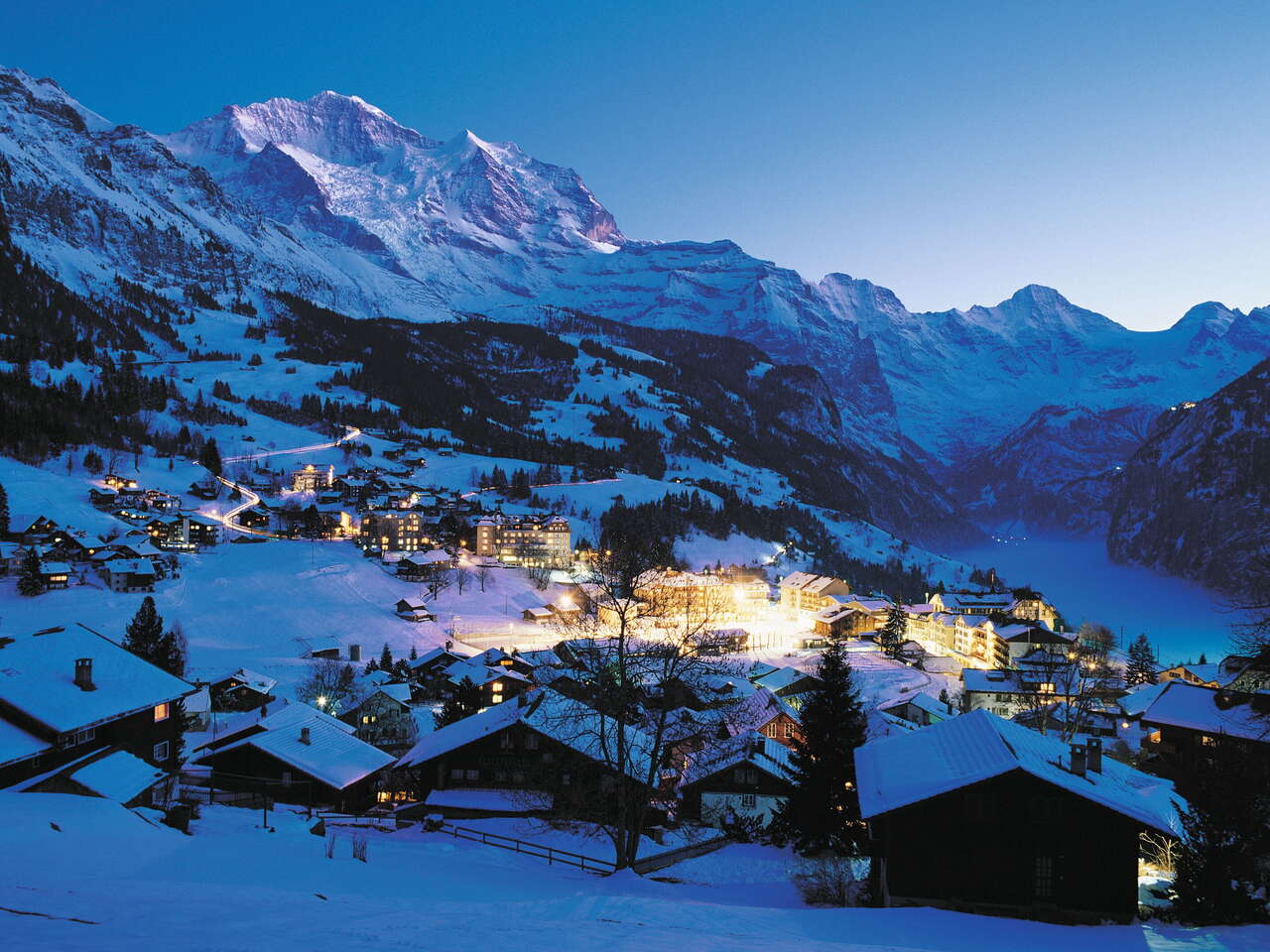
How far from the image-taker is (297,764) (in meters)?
31.9

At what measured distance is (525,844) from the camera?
24.6 metres

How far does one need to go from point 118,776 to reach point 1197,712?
5145 centimetres

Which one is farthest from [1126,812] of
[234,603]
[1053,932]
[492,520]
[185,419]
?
[185,419]

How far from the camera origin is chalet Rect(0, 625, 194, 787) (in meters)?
22.6

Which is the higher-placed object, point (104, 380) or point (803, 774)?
point (104, 380)

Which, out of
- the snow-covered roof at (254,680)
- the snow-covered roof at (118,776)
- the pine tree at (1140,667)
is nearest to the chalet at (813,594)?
the pine tree at (1140,667)

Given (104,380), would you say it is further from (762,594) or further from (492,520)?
A: (762,594)

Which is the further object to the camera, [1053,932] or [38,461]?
[38,461]

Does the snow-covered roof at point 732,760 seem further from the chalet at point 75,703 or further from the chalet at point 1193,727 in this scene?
the chalet at point 75,703

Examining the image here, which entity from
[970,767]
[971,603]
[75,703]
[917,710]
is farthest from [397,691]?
[971,603]

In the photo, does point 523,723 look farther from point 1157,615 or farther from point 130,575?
point 1157,615

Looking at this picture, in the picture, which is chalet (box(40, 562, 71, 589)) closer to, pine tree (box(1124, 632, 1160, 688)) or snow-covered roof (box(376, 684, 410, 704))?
snow-covered roof (box(376, 684, 410, 704))

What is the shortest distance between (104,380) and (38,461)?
4770 cm

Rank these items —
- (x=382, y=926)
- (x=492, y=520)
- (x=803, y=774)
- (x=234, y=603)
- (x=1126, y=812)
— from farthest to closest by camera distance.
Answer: (x=492, y=520) → (x=234, y=603) → (x=803, y=774) → (x=1126, y=812) → (x=382, y=926)
